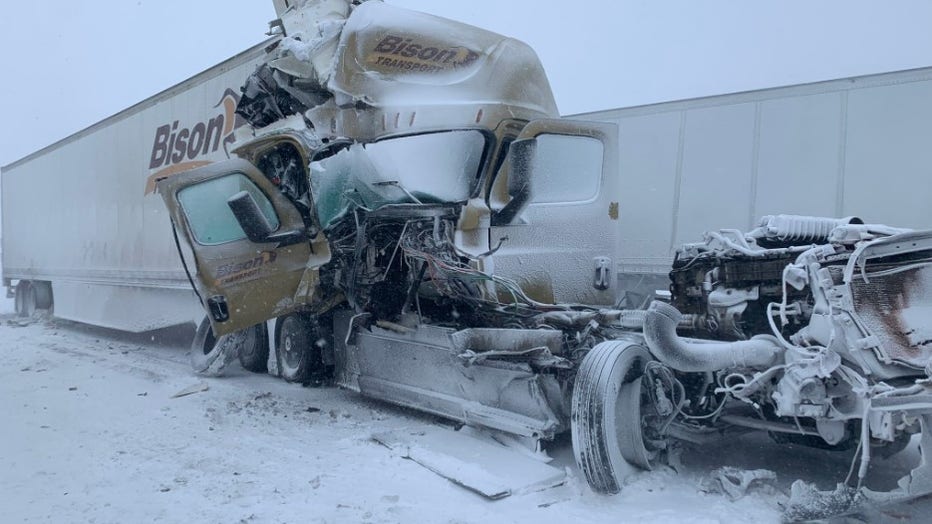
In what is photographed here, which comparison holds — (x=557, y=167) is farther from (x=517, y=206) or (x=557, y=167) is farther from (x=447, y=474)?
(x=447, y=474)

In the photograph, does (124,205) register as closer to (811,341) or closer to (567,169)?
(567,169)

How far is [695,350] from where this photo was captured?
363 cm

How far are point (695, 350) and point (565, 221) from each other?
2022 mm

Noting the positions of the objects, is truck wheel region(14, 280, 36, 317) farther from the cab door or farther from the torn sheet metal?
the cab door

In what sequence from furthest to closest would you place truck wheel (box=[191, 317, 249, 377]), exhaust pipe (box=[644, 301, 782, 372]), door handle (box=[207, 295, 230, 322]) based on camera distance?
1. truck wheel (box=[191, 317, 249, 377])
2. door handle (box=[207, 295, 230, 322])
3. exhaust pipe (box=[644, 301, 782, 372])

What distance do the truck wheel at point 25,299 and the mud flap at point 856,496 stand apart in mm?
16090

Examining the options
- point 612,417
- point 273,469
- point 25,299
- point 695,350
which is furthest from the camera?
point 25,299

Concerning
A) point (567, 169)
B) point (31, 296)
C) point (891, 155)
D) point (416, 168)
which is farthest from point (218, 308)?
point (31, 296)

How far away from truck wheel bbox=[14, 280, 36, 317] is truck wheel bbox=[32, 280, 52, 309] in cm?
21

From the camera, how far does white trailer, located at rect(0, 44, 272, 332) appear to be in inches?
333

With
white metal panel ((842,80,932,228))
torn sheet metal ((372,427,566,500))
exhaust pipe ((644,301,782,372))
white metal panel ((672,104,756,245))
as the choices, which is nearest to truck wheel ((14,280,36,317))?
torn sheet metal ((372,427,566,500))

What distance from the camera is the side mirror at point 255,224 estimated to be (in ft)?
17.5

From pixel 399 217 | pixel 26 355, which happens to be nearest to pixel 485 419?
pixel 399 217

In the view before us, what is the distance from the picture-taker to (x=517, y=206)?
14.9ft
